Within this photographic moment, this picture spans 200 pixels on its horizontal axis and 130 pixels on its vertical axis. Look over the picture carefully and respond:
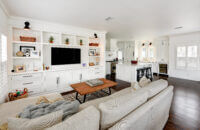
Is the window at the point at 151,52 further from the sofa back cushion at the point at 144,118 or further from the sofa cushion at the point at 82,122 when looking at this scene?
the sofa cushion at the point at 82,122

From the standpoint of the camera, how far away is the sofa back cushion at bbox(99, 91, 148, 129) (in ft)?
3.05

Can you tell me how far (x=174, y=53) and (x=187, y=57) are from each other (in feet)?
2.13

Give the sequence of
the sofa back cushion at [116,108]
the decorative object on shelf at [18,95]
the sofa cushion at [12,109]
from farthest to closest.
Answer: the decorative object on shelf at [18,95] → the sofa cushion at [12,109] → the sofa back cushion at [116,108]

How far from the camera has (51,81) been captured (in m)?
3.28

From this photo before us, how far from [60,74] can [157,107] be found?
3101 mm

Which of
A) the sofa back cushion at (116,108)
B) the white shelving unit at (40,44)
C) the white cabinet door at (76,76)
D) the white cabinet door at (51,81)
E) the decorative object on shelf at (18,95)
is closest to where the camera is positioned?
the sofa back cushion at (116,108)

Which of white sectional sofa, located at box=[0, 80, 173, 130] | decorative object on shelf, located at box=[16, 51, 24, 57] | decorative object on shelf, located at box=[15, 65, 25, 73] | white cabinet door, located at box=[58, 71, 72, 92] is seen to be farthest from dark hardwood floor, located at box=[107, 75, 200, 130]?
decorative object on shelf, located at box=[16, 51, 24, 57]

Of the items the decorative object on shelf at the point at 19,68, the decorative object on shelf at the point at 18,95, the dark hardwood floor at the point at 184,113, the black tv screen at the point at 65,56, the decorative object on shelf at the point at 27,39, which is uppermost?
the decorative object on shelf at the point at 27,39

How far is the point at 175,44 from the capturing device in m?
5.46

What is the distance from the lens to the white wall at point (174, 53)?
4805 mm

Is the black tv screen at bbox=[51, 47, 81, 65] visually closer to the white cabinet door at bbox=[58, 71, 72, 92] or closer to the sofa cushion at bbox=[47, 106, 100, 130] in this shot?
the white cabinet door at bbox=[58, 71, 72, 92]

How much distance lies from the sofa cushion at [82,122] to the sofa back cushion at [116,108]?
11cm

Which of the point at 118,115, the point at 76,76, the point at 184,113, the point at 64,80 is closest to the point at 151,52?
the point at 184,113

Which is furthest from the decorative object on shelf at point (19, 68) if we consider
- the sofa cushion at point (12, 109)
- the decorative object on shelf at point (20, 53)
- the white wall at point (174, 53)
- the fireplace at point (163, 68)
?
the fireplace at point (163, 68)
